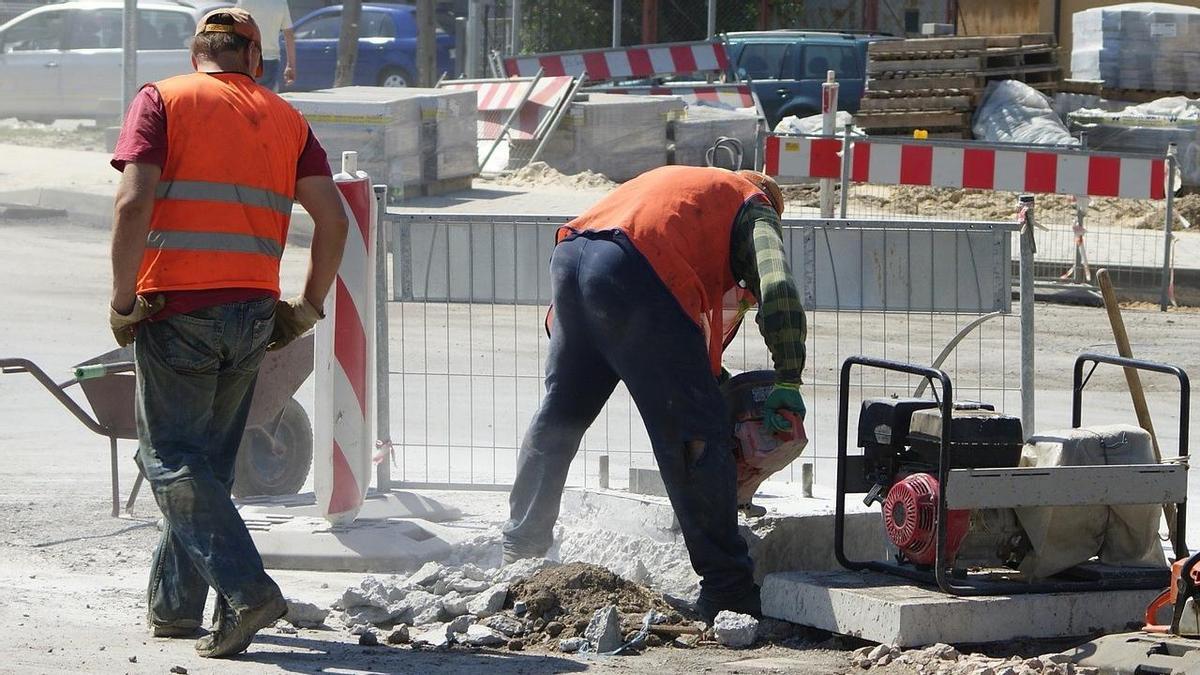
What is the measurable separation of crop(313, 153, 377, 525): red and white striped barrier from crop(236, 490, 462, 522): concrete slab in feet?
1.30

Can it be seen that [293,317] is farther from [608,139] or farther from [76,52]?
[76,52]

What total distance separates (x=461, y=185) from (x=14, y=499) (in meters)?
11.3

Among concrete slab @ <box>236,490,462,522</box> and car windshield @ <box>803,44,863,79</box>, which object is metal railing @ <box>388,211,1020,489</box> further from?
car windshield @ <box>803,44,863,79</box>

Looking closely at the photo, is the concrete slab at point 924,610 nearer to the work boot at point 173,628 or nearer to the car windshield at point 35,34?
the work boot at point 173,628

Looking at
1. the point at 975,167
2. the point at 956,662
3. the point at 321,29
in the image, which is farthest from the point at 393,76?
the point at 956,662

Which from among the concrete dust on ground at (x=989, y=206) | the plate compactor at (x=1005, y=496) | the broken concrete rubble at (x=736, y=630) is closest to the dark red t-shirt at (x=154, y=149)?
the broken concrete rubble at (x=736, y=630)

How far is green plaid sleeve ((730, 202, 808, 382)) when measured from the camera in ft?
17.0

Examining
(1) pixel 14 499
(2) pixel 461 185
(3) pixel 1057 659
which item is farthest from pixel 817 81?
(3) pixel 1057 659

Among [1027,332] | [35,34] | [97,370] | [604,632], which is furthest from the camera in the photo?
[35,34]

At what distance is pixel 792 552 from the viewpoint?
19.4 ft

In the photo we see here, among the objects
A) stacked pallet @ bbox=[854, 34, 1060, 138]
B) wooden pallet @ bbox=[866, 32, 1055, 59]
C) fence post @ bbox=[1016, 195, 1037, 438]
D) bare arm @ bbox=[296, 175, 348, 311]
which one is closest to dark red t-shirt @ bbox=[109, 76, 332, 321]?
bare arm @ bbox=[296, 175, 348, 311]

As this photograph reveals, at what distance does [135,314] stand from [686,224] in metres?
1.69

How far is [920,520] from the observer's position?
5.16 meters

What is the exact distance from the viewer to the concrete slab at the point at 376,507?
6.86 m
